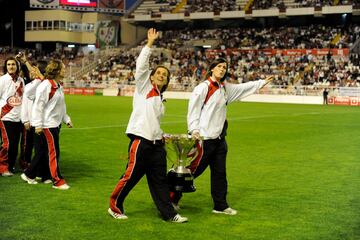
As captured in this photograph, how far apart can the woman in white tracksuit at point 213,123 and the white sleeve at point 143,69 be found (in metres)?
0.79

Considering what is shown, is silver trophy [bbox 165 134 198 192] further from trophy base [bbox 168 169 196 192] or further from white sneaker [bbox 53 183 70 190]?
white sneaker [bbox 53 183 70 190]

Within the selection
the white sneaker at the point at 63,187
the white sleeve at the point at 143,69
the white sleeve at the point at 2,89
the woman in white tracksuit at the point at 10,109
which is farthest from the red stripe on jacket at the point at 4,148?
the white sleeve at the point at 143,69

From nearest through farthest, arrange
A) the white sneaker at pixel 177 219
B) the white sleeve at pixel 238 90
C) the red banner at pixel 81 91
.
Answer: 1. the white sneaker at pixel 177 219
2. the white sleeve at pixel 238 90
3. the red banner at pixel 81 91

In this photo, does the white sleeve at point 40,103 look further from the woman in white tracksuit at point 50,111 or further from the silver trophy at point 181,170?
the silver trophy at point 181,170

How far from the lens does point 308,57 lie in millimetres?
52125

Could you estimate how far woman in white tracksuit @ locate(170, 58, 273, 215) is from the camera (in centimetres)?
739

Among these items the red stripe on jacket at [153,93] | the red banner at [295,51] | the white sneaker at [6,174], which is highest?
the red banner at [295,51]

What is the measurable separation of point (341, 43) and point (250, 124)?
3366cm

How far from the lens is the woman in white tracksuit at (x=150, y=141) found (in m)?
6.93

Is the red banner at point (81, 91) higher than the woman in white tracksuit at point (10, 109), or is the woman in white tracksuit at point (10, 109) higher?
the woman in white tracksuit at point (10, 109)

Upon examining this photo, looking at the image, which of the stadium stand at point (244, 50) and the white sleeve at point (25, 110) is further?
the stadium stand at point (244, 50)

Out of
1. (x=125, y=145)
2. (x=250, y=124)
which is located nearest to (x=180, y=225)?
Answer: (x=125, y=145)

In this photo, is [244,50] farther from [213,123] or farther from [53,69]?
[213,123]

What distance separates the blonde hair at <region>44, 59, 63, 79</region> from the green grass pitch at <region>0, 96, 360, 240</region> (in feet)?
5.67
